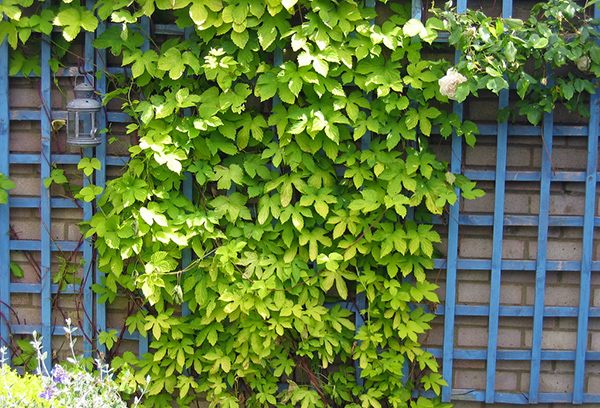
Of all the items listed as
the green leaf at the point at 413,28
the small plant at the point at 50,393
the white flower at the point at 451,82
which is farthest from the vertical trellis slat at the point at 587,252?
the small plant at the point at 50,393

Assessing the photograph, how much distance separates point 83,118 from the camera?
2795mm

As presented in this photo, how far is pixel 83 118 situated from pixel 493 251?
1.97m

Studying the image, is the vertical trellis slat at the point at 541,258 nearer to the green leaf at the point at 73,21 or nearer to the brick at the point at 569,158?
the brick at the point at 569,158

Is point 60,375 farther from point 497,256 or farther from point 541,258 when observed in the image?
point 541,258

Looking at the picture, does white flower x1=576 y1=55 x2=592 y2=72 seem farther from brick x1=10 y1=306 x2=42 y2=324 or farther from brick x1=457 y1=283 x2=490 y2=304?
brick x1=10 y1=306 x2=42 y2=324

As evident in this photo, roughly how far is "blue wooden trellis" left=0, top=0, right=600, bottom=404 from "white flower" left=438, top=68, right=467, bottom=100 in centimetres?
27

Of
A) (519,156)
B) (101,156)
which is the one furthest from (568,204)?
(101,156)

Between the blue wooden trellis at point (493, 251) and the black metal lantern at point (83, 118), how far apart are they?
11 cm

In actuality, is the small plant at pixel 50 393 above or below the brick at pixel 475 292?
below

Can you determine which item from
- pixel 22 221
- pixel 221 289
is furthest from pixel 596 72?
pixel 22 221

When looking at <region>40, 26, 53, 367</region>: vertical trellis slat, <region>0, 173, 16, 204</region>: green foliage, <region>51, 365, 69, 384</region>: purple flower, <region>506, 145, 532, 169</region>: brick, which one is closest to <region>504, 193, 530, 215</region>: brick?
<region>506, 145, 532, 169</region>: brick

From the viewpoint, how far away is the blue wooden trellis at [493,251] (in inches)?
112

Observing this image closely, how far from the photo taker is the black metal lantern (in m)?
2.76

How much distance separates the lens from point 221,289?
9.28 ft
